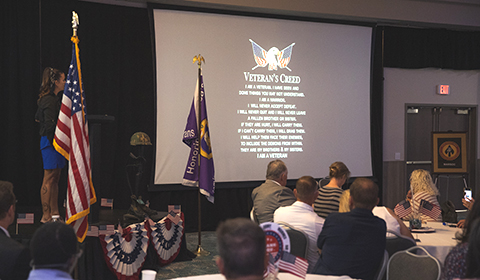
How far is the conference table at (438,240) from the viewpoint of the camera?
2.93 metres

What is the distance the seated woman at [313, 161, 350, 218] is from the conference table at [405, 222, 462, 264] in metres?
0.68

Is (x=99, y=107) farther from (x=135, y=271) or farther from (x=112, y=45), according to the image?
(x=135, y=271)

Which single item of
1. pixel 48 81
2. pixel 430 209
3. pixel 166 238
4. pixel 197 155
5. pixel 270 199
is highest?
pixel 48 81

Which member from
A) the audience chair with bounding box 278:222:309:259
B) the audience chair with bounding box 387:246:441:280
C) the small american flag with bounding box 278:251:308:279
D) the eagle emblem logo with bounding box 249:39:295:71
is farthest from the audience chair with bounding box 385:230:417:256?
the eagle emblem logo with bounding box 249:39:295:71

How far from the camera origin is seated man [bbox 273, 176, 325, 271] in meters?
2.83

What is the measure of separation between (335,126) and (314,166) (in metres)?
0.83

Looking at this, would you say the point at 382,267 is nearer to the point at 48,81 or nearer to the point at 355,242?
the point at 355,242

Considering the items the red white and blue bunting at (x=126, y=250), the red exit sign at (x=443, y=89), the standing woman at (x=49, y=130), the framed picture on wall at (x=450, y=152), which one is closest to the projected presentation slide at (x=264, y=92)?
the framed picture on wall at (x=450, y=152)

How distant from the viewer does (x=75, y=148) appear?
3.34m

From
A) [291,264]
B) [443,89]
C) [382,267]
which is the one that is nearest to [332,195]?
[382,267]

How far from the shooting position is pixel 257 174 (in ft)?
22.1

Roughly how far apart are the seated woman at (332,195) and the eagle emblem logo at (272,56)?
3.26 meters

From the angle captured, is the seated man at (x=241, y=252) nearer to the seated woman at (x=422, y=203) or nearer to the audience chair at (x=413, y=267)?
the audience chair at (x=413, y=267)

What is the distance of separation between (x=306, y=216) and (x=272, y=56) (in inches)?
174
